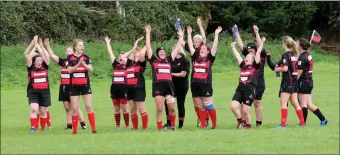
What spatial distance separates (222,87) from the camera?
31016 mm

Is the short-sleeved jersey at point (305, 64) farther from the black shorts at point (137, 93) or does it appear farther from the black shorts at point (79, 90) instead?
the black shorts at point (79, 90)

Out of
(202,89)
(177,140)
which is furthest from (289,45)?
(177,140)

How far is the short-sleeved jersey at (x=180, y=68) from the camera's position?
16625 mm

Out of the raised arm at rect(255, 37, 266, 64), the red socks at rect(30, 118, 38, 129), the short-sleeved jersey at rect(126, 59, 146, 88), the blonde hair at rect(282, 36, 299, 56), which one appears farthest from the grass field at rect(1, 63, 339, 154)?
the blonde hair at rect(282, 36, 299, 56)

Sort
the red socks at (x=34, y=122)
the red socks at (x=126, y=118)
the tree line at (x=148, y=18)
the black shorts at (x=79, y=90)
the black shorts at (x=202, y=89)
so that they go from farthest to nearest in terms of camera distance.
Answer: the tree line at (x=148, y=18) < the red socks at (x=126, y=118) < the red socks at (x=34, y=122) < the black shorts at (x=202, y=89) < the black shorts at (x=79, y=90)

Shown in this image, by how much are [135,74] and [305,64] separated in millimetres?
3894

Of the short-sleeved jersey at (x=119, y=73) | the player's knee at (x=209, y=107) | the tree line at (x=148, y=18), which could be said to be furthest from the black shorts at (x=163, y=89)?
the tree line at (x=148, y=18)

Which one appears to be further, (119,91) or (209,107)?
(119,91)

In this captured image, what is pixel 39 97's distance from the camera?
16.5 m

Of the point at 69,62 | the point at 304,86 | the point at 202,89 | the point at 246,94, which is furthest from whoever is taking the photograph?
the point at 304,86

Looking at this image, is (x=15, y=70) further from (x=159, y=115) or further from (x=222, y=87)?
(x=159, y=115)

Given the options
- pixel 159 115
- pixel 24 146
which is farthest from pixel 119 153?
pixel 159 115

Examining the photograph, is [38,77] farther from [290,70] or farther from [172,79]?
[290,70]

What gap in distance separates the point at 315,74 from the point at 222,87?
812 cm
